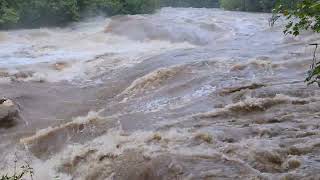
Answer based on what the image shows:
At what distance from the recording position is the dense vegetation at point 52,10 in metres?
21.2

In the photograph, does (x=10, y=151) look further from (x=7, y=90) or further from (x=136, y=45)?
(x=136, y=45)

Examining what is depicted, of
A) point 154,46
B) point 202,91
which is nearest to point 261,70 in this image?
point 202,91

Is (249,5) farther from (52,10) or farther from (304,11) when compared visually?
(304,11)

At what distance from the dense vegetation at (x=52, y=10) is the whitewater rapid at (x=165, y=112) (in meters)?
5.85

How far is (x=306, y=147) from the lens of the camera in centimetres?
627

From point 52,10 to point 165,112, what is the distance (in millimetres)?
15578

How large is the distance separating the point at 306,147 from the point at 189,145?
1544 mm

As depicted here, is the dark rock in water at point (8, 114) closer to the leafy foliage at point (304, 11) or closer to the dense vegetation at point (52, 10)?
the leafy foliage at point (304, 11)

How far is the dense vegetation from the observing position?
21156mm

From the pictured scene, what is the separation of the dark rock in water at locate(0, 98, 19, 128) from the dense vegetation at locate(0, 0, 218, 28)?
12.1 m

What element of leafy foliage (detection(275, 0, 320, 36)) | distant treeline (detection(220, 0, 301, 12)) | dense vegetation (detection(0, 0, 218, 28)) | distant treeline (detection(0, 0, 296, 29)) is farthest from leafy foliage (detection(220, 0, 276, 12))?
leafy foliage (detection(275, 0, 320, 36))

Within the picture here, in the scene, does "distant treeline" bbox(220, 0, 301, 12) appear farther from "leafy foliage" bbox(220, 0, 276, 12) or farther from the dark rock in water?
the dark rock in water

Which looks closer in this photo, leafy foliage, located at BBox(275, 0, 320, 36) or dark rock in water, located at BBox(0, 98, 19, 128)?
leafy foliage, located at BBox(275, 0, 320, 36)

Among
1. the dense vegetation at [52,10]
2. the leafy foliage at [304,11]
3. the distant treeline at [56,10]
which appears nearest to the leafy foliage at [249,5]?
the distant treeline at [56,10]
